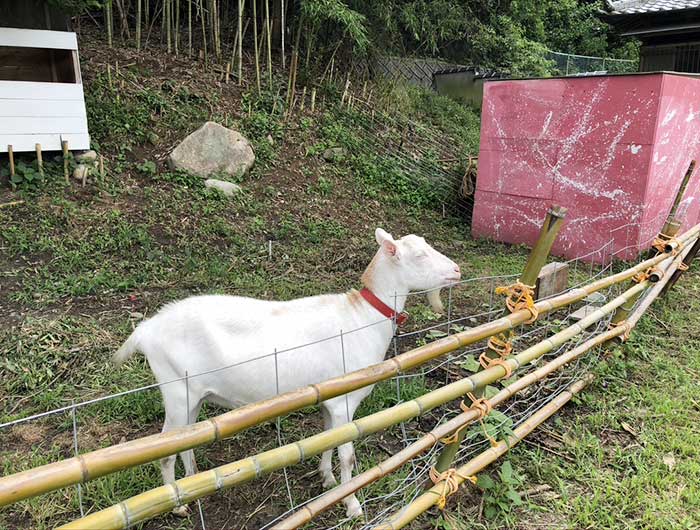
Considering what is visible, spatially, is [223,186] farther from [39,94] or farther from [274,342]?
[274,342]

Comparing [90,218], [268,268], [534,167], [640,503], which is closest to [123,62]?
[90,218]

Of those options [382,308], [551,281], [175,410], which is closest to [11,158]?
[175,410]

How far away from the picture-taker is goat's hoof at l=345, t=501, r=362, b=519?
2494 millimetres

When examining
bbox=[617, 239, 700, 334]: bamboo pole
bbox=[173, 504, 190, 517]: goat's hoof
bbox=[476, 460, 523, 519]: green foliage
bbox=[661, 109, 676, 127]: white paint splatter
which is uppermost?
bbox=[661, 109, 676, 127]: white paint splatter

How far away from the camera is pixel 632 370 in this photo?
3826 mm

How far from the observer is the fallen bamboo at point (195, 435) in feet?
3.98

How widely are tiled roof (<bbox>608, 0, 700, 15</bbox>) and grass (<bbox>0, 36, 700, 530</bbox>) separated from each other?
3326 mm

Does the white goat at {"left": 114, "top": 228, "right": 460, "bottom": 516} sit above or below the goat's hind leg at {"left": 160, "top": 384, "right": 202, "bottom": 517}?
above

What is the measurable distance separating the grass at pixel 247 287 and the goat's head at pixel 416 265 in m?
0.89

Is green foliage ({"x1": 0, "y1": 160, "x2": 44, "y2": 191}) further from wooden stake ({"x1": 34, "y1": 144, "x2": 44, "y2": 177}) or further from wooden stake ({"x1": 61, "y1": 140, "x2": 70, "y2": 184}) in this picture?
wooden stake ({"x1": 61, "y1": 140, "x2": 70, "y2": 184})

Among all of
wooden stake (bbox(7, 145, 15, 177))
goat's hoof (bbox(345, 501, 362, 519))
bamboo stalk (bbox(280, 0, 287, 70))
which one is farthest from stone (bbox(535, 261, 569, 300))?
bamboo stalk (bbox(280, 0, 287, 70))

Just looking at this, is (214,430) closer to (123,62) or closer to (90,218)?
(90,218)

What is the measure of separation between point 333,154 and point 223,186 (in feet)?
7.32

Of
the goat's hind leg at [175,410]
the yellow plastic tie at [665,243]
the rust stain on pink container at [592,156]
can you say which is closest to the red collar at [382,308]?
the goat's hind leg at [175,410]
